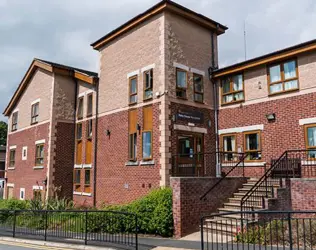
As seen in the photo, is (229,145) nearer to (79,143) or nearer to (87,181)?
(87,181)

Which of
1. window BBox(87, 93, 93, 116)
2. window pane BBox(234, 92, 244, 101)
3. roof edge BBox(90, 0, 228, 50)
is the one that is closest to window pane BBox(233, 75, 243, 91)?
window pane BBox(234, 92, 244, 101)

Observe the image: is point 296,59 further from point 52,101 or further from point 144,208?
point 52,101

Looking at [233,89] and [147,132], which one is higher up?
[233,89]

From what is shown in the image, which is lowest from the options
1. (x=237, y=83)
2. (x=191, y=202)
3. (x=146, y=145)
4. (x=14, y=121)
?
(x=191, y=202)

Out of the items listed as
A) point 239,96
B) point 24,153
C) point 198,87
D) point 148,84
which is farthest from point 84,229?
point 24,153

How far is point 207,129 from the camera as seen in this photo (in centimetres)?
1530

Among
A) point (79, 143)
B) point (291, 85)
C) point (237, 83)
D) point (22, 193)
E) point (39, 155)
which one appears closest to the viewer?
point (291, 85)

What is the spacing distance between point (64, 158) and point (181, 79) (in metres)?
9.34

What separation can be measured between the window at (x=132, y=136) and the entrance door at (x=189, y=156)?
7.28 ft

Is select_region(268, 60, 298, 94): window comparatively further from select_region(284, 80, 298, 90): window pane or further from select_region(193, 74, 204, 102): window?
select_region(193, 74, 204, 102): window

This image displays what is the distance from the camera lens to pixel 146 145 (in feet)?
46.7

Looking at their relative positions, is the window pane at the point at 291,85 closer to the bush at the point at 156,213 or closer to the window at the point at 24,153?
the bush at the point at 156,213

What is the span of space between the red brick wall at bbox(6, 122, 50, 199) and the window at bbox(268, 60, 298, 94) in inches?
522

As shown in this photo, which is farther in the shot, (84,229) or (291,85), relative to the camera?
(291,85)
